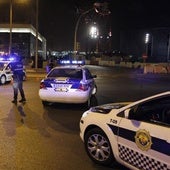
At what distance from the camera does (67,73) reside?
13016 millimetres

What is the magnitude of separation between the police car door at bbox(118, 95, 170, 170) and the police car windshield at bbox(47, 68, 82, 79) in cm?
707

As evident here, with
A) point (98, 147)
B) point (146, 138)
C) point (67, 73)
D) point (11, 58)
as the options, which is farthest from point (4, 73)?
point (146, 138)

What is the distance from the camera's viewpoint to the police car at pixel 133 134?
4946 mm

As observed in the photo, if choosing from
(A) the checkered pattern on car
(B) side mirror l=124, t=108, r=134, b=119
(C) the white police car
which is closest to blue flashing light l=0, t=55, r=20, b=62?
(C) the white police car

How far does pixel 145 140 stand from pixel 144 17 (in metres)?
84.8

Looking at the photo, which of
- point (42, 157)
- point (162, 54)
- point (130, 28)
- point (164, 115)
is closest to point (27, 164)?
point (42, 157)

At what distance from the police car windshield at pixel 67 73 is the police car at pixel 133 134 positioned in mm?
6123

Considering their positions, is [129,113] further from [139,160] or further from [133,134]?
[139,160]

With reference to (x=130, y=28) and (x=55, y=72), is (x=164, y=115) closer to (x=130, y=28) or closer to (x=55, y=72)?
(x=55, y=72)

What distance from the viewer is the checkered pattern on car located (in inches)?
195

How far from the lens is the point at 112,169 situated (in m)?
6.12

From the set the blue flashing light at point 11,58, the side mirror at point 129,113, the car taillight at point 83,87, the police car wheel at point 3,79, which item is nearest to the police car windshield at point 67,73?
the car taillight at point 83,87

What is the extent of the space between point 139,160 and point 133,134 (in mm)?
360

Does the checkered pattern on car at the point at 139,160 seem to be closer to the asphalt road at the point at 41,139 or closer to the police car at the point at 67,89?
the asphalt road at the point at 41,139
